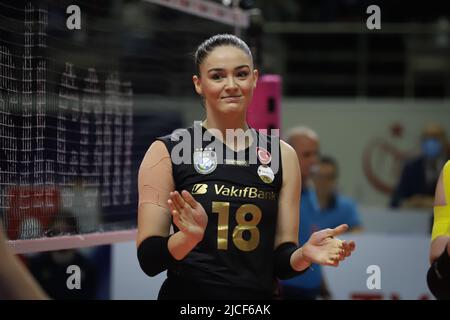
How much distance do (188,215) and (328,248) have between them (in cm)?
56

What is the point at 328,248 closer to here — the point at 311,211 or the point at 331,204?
the point at 311,211

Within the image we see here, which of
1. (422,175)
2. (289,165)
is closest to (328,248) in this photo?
(289,165)

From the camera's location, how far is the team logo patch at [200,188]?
11.6 feet

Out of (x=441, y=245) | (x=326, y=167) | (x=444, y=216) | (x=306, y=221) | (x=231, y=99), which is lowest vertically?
(x=306, y=221)

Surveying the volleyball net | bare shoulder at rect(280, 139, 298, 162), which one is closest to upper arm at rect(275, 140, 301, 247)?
bare shoulder at rect(280, 139, 298, 162)

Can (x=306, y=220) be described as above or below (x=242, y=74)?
below

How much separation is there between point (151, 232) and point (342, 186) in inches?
328

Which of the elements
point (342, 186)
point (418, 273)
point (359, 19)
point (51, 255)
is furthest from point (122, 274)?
point (359, 19)

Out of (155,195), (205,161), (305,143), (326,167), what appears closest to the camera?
(155,195)

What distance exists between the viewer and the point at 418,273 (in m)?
7.49

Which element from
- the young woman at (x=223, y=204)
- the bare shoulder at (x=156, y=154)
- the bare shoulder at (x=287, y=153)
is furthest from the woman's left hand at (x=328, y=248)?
the bare shoulder at (x=156, y=154)

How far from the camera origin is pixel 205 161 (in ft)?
11.8

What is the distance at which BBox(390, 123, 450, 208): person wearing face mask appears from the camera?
10.3 meters
